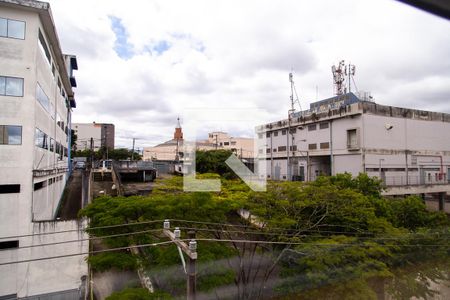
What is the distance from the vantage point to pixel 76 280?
9211 mm

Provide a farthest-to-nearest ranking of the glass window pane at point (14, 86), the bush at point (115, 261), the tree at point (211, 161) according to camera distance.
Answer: the tree at point (211, 161), the glass window pane at point (14, 86), the bush at point (115, 261)

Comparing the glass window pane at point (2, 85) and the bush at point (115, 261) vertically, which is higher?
the glass window pane at point (2, 85)

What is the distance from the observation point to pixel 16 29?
834 centimetres

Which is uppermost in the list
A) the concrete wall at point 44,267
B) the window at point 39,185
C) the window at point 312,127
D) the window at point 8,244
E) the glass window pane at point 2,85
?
the window at point 312,127

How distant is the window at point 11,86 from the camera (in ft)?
26.7

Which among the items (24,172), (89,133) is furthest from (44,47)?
(89,133)

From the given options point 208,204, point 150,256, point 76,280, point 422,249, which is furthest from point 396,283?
point 76,280

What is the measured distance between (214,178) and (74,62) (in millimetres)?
15815

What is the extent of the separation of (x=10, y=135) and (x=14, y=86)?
1447 millimetres

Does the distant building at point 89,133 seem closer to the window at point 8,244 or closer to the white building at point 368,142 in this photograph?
the white building at point 368,142

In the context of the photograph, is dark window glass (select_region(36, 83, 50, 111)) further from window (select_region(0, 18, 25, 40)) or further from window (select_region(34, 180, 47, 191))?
window (select_region(34, 180, 47, 191))

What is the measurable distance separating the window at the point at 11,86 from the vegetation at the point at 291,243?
4.42 m

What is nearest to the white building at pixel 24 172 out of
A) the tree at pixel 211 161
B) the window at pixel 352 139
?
the tree at pixel 211 161

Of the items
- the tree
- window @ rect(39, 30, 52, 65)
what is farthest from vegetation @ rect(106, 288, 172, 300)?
the tree
